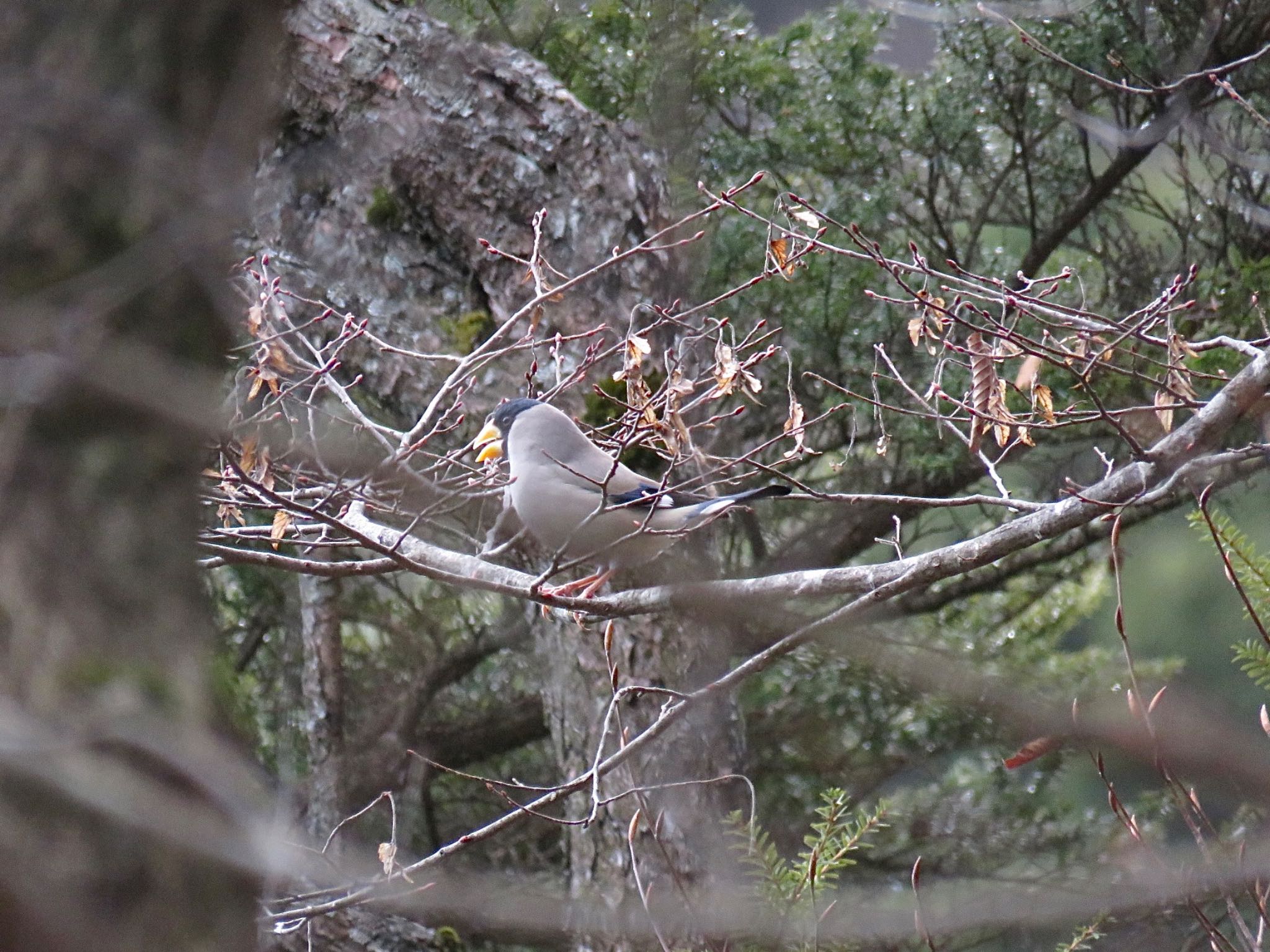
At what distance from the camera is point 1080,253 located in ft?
20.5

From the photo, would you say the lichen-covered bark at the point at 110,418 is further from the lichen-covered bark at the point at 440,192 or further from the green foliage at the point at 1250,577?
the lichen-covered bark at the point at 440,192

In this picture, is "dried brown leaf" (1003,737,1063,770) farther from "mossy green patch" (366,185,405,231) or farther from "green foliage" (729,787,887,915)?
"mossy green patch" (366,185,405,231)

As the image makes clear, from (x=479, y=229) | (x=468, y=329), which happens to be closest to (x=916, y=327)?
(x=468, y=329)

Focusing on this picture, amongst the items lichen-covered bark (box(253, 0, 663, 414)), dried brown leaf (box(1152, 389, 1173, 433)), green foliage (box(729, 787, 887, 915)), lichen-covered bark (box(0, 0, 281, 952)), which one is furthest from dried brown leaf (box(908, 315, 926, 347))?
lichen-covered bark (box(253, 0, 663, 414))

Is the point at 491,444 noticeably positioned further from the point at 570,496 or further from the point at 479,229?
the point at 479,229

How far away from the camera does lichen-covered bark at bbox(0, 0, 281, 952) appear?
1.54m

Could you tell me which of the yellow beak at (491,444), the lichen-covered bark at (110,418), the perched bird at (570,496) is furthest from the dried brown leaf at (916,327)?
the lichen-covered bark at (110,418)

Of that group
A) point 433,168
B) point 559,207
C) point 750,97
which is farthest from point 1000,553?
point 750,97

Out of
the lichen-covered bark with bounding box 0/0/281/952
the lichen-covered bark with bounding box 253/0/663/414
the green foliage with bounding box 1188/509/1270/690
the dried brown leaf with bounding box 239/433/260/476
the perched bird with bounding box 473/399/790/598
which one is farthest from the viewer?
the lichen-covered bark with bounding box 253/0/663/414

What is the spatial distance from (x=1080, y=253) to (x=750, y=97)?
5.80 ft

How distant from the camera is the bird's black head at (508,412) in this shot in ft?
13.0

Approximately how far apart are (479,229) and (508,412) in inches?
66.4

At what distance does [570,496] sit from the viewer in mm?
3770

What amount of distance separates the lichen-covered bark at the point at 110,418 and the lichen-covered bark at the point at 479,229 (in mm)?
3143
